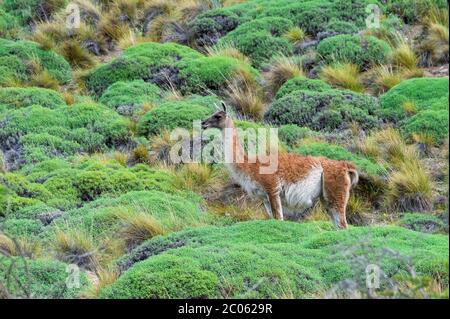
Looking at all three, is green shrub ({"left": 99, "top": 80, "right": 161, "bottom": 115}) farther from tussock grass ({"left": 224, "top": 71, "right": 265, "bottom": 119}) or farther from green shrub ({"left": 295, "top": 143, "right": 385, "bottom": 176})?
green shrub ({"left": 295, "top": 143, "right": 385, "bottom": 176})

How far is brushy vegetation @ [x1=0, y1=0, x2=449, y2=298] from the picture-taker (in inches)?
362

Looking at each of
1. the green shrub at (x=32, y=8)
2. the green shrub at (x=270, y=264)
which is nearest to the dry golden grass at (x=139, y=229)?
the green shrub at (x=270, y=264)

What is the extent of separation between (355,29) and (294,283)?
38.8 ft

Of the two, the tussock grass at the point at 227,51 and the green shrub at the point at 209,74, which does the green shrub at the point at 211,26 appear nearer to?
the tussock grass at the point at 227,51

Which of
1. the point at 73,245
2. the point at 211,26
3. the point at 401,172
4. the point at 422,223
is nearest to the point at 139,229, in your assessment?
the point at 73,245

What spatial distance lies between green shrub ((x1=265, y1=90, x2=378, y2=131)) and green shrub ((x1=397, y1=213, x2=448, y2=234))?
370 centimetres

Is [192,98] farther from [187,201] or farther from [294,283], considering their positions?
[294,283]

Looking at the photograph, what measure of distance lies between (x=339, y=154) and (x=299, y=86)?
330 centimetres

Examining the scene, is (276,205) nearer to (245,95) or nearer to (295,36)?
(245,95)

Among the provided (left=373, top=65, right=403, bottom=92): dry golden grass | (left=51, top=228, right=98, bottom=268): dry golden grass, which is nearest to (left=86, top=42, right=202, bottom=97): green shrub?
(left=373, top=65, right=403, bottom=92): dry golden grass

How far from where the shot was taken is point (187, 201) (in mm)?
12930

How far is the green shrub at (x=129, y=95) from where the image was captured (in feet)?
57.2

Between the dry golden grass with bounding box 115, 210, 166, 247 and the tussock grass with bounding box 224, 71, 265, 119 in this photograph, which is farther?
the tussock grass with bounding box 224, 71, 265, 119

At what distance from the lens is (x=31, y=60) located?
19.1m
